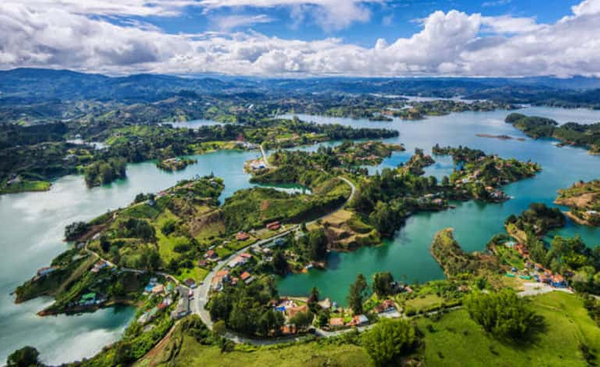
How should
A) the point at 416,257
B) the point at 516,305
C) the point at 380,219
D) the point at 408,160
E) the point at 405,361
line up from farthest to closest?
the point at 408,160 → the point at 380,219 → the point at 416,257 → the point at 516,305 → the point at 405,361

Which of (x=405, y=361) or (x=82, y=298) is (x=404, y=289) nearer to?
(x=405, y=361)

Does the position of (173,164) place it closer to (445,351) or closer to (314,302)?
(314,302)

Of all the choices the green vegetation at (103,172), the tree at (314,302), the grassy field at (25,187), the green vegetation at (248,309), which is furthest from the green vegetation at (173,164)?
the tree at (314,302)

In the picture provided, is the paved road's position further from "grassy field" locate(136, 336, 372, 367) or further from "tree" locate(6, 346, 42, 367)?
"tree" locate(6, 346, 42, 367)

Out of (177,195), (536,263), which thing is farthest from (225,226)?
(536,263)

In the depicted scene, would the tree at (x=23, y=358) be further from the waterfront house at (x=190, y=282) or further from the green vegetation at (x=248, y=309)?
the green vegetation at (x=248, y=309)

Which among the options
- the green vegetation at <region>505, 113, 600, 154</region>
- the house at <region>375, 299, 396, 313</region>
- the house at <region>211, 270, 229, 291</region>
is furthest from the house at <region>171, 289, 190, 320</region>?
the green vegetation at <region>505, 113, 600, 154</region>
